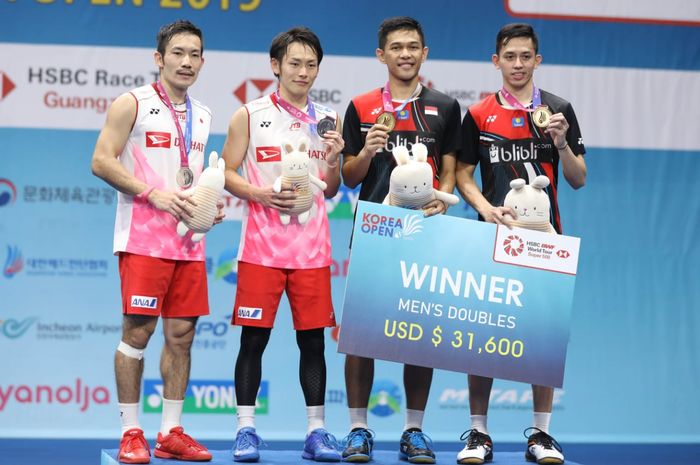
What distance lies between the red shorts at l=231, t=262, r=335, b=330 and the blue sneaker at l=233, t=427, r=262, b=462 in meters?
0.42

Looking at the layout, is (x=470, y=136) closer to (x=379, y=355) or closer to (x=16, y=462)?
(x=379, y=355)

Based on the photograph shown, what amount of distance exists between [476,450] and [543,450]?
0.27 metres

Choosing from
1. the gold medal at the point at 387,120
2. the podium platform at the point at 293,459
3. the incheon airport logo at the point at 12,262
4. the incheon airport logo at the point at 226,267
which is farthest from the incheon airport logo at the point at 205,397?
the gold medal at the point at 387,120

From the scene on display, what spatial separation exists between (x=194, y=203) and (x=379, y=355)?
0.92 m

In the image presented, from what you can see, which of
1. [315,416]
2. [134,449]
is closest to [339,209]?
[315,416]

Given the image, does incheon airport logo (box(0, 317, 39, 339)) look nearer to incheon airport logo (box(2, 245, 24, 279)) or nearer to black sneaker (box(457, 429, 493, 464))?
incheon airport logo (box(2, 245, 24, 279))

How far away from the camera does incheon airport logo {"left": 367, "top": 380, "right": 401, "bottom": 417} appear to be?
6.01 metres

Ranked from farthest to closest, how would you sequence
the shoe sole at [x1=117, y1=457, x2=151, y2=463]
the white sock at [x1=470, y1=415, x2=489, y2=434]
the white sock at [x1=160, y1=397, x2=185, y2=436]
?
1. the white sock at [x1=470, y1=415, x2=489, y2=434]
2. the white sock at [x1=160, y1=397, x2=185, y2=436]
3. the shoe sole at [x1=117, y1=457, x2=151, y2=463]

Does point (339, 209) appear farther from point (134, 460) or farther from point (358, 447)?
point (134, 460)

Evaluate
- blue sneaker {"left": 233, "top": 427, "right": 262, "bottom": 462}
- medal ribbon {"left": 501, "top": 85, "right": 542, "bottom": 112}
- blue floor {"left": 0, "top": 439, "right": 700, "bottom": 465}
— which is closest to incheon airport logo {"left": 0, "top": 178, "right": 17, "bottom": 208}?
blue floor {"left": 0, "top": 439, "right": 700, "bottom": 465}

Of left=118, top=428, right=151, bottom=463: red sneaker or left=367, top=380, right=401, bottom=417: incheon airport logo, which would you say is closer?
left=118, top=428, right=151, bottom=463: red sneaker

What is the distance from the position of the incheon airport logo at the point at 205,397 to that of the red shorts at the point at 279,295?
7.23 ft

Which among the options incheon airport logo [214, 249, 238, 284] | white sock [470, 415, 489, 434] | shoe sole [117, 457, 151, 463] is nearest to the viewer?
shoe sole [117, 457, 151, 463]

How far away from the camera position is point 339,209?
6020 mm
